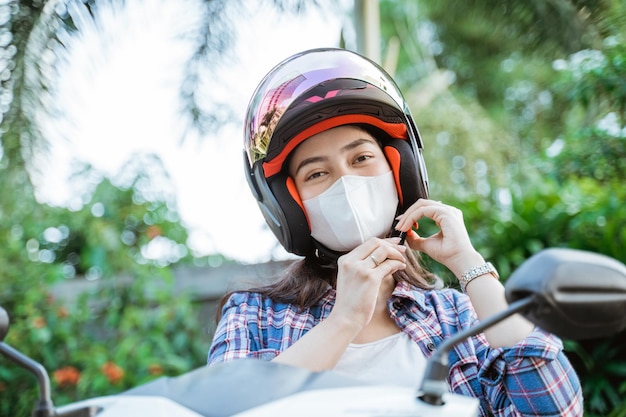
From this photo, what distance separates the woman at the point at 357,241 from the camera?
1.57 meters

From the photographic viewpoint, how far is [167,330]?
4145mm

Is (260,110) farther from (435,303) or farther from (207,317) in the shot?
(207,317)

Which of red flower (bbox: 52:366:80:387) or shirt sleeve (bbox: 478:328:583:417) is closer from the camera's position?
shirt sleeve (bbox: 478:328:583:417)

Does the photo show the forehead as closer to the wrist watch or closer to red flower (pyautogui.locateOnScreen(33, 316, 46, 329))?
the wrist watch

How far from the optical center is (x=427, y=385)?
0.89 meters

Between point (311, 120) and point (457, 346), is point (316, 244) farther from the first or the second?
point (457, 346)

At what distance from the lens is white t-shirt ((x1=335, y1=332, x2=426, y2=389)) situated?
1.61 metres

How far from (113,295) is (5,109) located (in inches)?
56.2

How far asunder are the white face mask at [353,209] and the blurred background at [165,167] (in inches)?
36.7

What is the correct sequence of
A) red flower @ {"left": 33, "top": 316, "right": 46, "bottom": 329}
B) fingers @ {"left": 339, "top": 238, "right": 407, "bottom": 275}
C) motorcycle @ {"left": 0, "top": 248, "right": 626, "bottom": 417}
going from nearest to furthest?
1. motorcycle @ {"left": 0, "top": 248, "right": 626, "bottom": 417}
2. fingers @ {"left": 339, "top": 238, "right": 407, "bottom": 275}
3. red flower @ {"left": 33, "top": 316, "right": 46, "bottom": 329}

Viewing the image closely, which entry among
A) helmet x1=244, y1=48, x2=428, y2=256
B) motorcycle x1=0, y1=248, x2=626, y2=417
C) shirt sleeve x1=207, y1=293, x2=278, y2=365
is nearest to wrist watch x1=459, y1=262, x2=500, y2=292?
helmet x1=244, y1=48, x2=428, y2=256

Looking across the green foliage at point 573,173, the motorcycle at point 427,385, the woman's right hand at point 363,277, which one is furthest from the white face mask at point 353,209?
the green foliage at point 573,173

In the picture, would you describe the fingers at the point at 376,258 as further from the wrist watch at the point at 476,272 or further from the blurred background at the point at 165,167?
the blurred background at the point at 165,167

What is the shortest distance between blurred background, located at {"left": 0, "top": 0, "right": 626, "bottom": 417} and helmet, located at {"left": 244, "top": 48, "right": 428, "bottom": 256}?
865 millimetres
